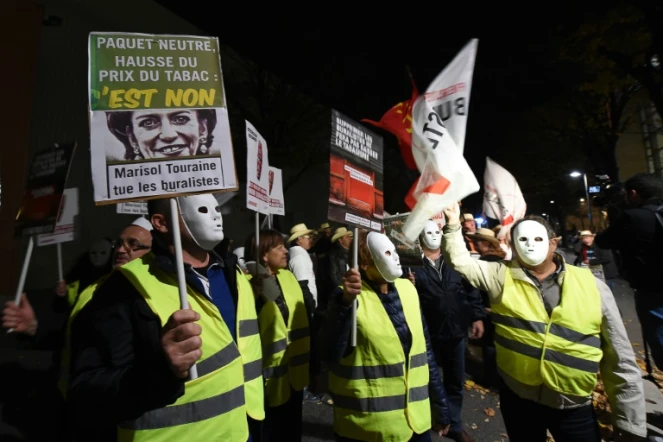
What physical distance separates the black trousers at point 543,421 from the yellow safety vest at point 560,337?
0.59 feet

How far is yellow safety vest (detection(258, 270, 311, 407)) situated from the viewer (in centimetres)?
316

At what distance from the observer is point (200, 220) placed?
200 cm

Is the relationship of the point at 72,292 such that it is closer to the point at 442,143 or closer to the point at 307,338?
the point at 307,338

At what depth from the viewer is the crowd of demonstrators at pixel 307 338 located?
1591 mm

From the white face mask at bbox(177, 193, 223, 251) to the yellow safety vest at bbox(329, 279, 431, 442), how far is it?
112 cm

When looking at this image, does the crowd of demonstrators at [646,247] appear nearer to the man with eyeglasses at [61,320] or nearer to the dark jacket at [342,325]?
the dark jacket at [342,325]

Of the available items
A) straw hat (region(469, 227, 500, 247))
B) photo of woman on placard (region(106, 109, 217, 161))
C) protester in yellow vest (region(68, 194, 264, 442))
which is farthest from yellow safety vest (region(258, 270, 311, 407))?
straw hat (region(469, 227, 500, 247))

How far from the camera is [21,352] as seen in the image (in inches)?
260

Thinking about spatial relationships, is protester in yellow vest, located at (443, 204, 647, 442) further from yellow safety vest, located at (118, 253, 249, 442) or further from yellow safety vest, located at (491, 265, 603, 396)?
yellow safety vest, located at (118, 253, 249, 442)

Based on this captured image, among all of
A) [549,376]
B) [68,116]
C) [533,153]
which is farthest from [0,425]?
[533,153]

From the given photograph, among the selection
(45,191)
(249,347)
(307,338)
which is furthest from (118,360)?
(307,338)

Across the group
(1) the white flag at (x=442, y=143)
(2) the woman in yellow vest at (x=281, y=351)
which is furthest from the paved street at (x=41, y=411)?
(1) the white flag at (x=442, y=143)

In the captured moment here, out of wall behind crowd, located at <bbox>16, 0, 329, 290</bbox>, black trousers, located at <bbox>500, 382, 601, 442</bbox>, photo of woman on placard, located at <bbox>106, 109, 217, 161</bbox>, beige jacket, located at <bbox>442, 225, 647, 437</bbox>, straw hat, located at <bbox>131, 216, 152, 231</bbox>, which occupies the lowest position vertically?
black trousers, located at <bbox>500, 382, 601, 442</bbox>

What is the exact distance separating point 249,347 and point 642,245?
363 centimetres
